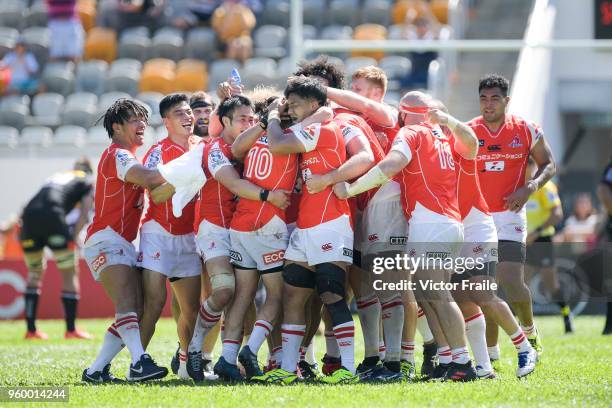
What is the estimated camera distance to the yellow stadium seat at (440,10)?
21531 millimetres

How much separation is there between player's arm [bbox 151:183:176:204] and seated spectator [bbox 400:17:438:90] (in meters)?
11.0

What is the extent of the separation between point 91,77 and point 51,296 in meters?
6.27

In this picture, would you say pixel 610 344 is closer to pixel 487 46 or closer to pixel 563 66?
pixel 487 46

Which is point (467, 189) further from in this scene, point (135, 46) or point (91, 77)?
point (135, 46)

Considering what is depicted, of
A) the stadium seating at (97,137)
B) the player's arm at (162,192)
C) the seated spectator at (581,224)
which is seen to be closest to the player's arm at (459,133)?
the player's arm at (162,192)

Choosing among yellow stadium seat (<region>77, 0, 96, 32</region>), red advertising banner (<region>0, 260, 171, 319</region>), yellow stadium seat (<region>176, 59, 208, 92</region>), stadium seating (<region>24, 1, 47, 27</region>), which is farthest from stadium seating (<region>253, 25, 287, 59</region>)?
red advertising banner (<region>0, 260, 171, 319</region>)

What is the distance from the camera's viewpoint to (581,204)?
2008cm

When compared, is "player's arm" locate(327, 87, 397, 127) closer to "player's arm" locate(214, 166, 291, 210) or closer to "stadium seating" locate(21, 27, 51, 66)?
"player's arm" locate(214, 166, 291, 210)

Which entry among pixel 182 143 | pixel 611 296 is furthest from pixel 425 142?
pixel 611 296

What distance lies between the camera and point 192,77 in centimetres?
2117

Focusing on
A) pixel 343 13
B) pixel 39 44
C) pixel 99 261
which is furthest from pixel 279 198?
pixel 39 44

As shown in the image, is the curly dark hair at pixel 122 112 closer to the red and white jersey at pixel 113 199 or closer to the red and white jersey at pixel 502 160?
the red and white jersey at pixel 113 199

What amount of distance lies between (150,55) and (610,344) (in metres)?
13.9

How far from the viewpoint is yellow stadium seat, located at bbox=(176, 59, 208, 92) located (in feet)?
68.9
